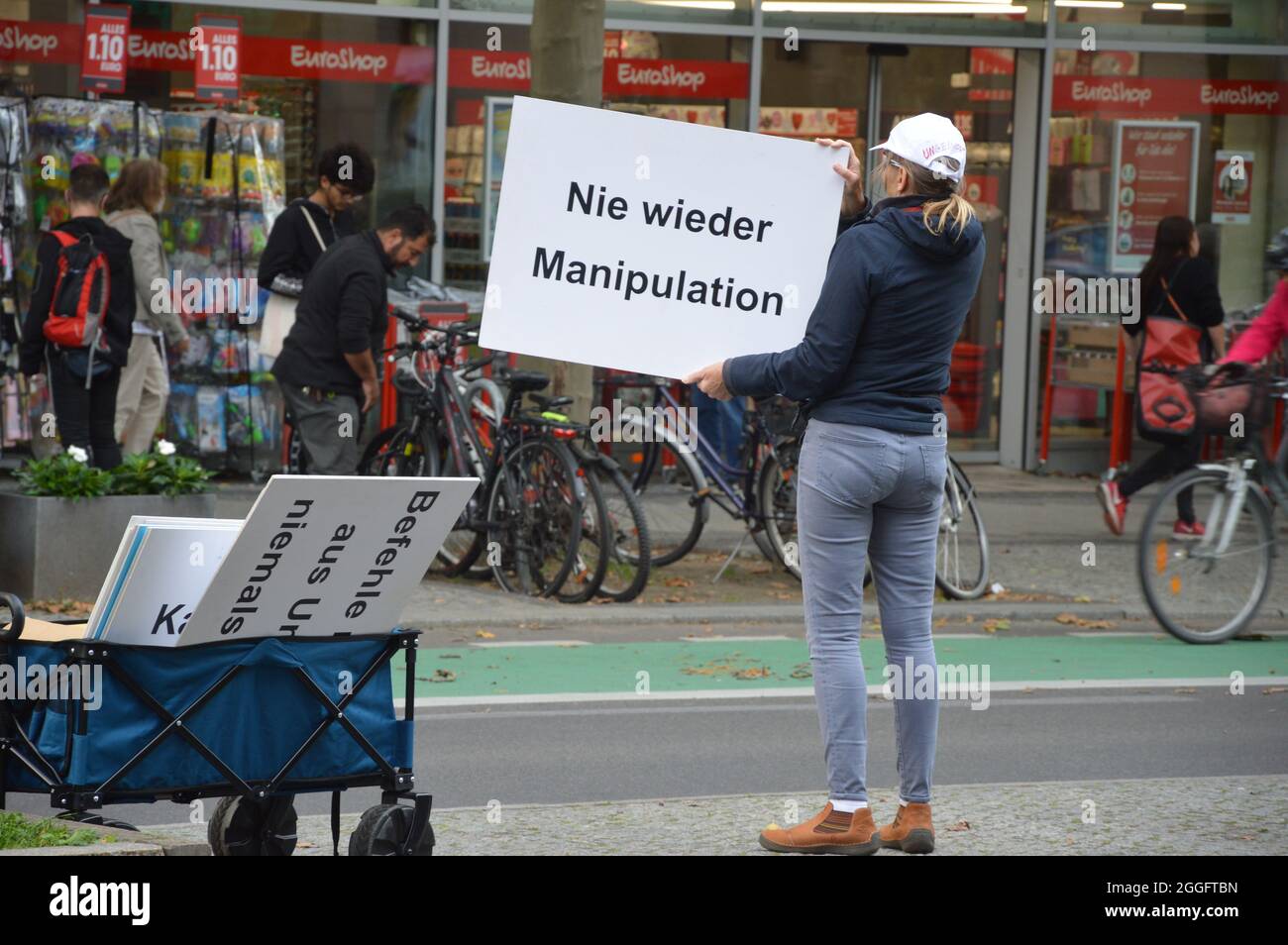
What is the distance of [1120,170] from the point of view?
15.9 m

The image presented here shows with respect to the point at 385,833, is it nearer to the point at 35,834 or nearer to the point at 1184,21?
the point at 35,834

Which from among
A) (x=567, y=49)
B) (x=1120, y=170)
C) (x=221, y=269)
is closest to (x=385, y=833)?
(x=567, y=49)

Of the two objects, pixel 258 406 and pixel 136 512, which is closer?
pixel 136 512

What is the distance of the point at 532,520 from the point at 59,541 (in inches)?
93.3

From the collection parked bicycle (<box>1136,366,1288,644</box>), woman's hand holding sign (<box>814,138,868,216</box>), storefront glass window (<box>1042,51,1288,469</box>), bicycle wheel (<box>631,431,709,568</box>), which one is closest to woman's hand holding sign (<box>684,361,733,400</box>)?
woman's hand holding sign (<box>814,138,868,216</box>)

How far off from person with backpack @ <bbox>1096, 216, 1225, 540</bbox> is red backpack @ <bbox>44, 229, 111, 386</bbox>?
6.09 meters

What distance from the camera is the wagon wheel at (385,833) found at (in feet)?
15.6

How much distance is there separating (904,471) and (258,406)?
9003 millimetres

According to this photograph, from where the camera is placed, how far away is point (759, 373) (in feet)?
17.2

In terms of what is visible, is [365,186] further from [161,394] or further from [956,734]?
[956,734]

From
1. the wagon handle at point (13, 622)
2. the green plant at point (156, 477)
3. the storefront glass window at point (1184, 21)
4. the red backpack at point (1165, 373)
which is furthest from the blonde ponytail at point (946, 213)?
the storefront glass window at point (1184, 21)

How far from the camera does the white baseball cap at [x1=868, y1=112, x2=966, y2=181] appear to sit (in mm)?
5203
